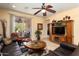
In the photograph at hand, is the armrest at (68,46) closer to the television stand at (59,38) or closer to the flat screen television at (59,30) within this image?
the television stand at (59,38)

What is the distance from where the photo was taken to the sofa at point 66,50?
88.2 inches

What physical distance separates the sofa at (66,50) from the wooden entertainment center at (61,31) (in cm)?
8

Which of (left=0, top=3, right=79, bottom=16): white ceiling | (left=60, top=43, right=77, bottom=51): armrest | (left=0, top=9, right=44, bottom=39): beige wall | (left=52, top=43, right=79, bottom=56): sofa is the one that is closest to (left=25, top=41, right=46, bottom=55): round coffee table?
(left=0, top=9, right=44, bottom=39): beige wall

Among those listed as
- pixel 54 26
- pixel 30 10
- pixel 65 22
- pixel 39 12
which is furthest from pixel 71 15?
pixel 30 10

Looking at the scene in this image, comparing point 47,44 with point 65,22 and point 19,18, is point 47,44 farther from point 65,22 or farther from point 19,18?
point 19,18

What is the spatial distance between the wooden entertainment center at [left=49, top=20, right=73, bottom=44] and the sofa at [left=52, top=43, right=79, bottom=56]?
0.27 feet

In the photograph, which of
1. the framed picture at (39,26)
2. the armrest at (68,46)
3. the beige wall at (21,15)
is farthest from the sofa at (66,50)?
the framed picture at (39,26)

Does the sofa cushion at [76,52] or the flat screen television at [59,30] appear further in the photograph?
the flat screen television at [59,30]

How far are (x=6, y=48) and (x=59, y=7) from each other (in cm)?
127

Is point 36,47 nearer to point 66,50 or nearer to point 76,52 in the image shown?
→ point 66,50

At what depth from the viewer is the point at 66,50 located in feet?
7.47

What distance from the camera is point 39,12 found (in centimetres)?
231

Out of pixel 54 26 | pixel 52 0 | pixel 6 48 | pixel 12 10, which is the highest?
pixel 52 0

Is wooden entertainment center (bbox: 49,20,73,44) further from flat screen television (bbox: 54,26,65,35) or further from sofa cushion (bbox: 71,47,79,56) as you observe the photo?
sofa cushion (bbox: 71,47,79,56)
